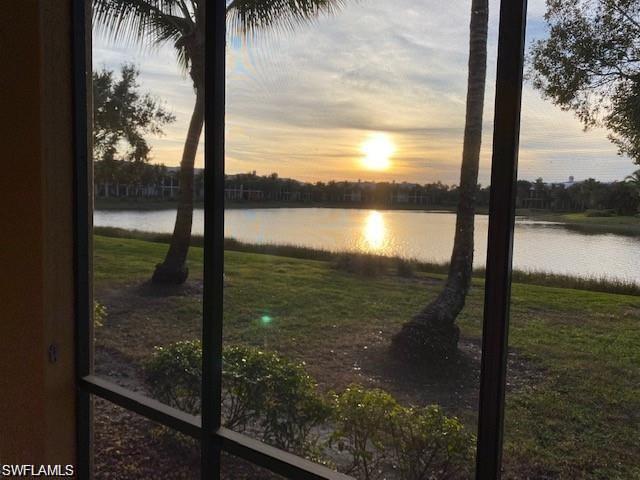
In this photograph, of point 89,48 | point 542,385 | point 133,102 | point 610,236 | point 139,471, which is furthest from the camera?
point 133,102

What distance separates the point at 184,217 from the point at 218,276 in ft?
6.37

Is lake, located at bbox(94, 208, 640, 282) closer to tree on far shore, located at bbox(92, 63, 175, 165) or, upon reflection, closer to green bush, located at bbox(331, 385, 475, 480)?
tree on far shore, located at bbox(92, 63, 175, 165)

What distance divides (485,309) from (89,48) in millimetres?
1708

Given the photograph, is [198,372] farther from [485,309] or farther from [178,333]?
[485,309]

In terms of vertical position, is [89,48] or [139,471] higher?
[89,48]

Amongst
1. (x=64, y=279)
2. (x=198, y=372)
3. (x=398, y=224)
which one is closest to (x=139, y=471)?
(x=198, y=372)

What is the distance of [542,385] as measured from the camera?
2240 millimetres

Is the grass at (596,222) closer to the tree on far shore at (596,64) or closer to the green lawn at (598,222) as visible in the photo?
the green lawn at (598,222)

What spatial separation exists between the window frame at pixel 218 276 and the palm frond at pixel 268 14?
4.51 ft

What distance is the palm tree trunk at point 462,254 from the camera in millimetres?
2332

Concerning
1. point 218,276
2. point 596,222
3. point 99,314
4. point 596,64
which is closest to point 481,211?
point 596,222

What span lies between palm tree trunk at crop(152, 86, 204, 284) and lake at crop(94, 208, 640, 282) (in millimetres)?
139

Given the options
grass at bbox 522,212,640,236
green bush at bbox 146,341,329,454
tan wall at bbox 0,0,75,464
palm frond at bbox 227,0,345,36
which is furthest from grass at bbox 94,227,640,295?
palm frond at bbox 227,0,345,36

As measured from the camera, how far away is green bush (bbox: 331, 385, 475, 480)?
2.04 m
